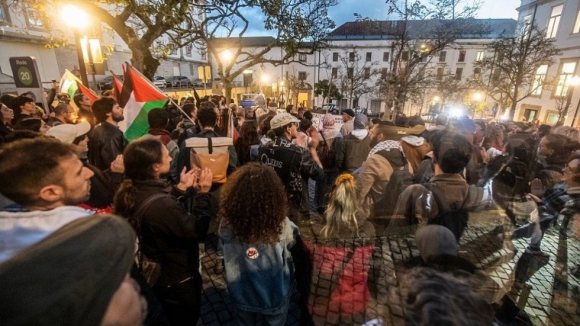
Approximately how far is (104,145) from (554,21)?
104 ft

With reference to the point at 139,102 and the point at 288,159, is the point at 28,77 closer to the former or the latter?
the point at 139,102

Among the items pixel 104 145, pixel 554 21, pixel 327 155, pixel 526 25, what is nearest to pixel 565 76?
pixel 554 21

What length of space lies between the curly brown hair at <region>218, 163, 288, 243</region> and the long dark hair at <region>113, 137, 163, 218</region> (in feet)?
2.04

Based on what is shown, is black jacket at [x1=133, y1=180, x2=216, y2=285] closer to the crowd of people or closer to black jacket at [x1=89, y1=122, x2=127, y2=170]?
the crowd of people

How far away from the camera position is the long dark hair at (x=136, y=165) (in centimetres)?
199

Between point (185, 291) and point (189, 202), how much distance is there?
1.09 meters

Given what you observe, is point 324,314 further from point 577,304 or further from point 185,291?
point 577,304

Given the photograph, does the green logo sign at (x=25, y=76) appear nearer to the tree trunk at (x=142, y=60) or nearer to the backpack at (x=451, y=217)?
the tree trunk at (x=142, y=60)

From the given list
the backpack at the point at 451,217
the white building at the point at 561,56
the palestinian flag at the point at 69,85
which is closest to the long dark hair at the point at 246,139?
the backpack at the point at 451,217

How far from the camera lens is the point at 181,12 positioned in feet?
26.1

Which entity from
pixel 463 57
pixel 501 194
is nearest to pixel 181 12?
pixel 501 194

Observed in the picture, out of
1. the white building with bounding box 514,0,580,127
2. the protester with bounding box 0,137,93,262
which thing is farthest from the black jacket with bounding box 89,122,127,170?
the white building with bounding box 514,0,580,127

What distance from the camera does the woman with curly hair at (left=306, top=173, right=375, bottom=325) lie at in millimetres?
3170

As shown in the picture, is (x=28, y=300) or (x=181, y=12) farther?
(x=181, y=12)
